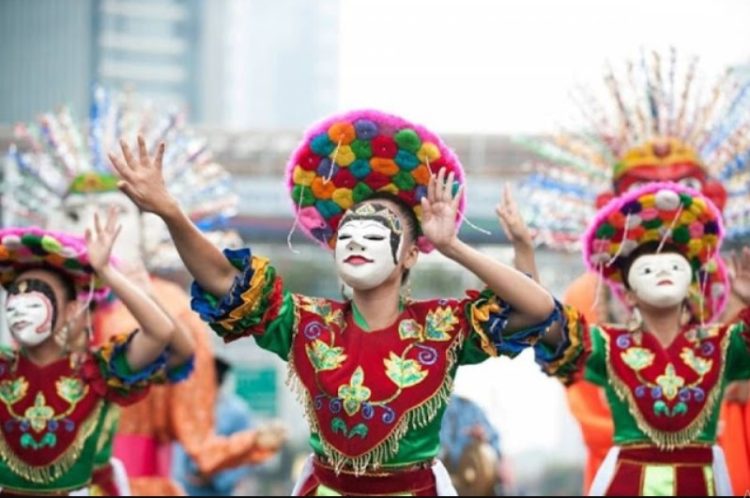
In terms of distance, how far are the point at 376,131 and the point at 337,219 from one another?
302 millimetres

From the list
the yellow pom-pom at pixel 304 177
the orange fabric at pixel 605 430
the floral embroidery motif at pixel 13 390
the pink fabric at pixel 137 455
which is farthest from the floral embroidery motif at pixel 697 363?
the pink fabric at pixel 137 455

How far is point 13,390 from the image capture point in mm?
5316

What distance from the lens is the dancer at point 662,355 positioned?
5.38 meters

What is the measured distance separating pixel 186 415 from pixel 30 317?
203 cm

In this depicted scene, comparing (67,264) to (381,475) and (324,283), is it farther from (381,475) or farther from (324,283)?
(324,283)

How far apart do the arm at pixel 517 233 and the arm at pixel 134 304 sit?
1.31 metres

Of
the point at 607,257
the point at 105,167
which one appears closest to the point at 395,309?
the point at 607,257

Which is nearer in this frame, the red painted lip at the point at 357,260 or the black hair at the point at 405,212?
the red painted lip at the point at 357,260

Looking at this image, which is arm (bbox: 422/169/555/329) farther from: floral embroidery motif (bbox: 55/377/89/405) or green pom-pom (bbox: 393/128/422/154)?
floral embroidery motif (bbox: 55/377/89/405)

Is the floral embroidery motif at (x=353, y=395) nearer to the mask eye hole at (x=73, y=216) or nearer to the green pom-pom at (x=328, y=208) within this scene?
the green pom-pom at (x=328, y=208)

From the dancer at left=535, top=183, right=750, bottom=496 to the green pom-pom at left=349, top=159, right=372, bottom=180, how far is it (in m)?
0.95

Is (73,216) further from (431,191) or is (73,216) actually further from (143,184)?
(431,191)

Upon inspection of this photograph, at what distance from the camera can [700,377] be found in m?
5.39

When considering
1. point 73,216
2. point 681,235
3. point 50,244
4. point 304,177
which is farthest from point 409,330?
point 73,216
